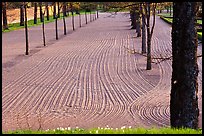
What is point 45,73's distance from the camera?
18.1 metres

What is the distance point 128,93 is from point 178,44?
756cm

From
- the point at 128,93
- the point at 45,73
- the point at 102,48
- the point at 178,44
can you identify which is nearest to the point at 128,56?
the point at 102,48

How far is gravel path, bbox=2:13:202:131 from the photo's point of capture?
10.5 m

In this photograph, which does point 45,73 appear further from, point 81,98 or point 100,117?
point 100,117

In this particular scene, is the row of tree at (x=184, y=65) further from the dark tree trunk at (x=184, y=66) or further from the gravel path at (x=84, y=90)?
the gravel path at (x=84, y=90)

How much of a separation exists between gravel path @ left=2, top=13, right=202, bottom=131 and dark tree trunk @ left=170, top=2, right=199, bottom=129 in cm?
366

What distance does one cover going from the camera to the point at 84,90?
14.1 metres

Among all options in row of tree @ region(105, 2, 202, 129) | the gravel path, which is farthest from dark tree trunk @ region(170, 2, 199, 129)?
the gravel path

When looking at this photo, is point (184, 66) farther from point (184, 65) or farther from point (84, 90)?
point (84, 90)

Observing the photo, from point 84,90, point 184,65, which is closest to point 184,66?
point 184,65

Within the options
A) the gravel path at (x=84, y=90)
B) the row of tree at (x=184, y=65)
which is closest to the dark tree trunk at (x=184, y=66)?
the row of tree at (x=184, y=65)

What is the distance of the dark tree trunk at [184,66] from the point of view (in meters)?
5.87

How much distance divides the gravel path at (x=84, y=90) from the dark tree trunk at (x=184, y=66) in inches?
144

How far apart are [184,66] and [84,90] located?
8.26 meters
